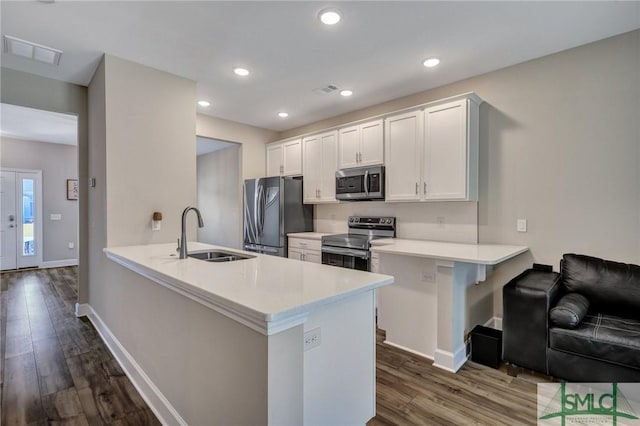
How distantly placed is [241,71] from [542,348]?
11.7 feet

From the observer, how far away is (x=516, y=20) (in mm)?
2334

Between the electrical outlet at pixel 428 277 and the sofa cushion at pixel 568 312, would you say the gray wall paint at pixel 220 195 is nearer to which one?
the electrical outlet at pixel 428 277

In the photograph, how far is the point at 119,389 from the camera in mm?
2164

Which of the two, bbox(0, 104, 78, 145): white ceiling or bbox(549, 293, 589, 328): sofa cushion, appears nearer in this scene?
bbox(549, 293, 589, 328): sofa cushion

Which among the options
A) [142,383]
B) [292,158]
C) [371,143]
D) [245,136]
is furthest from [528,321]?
[245,136]

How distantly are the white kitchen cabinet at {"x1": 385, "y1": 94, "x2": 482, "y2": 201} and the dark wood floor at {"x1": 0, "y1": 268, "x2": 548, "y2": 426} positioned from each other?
1.64 m

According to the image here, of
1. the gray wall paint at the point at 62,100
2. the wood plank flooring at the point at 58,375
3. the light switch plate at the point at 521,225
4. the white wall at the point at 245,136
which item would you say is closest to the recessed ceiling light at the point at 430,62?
the light switch plate at the point at 521,225

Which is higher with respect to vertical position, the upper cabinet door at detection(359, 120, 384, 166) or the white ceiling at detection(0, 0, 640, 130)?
the white ceiling at detection(0, 0, 640, 130)

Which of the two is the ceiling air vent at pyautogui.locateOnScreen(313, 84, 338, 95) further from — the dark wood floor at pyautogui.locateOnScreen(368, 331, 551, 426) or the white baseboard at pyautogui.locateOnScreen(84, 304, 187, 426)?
the white baseboard at pyautogui.locateOnScreen(84, 304, 187, 426)

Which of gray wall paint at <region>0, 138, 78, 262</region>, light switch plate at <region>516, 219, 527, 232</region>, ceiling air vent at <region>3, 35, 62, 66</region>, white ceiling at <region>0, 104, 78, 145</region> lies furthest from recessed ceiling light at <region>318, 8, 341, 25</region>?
gray wall paint at <region>0, 138, 78, 262</region>

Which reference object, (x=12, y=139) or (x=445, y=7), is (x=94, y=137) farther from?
(x=12, y=139)

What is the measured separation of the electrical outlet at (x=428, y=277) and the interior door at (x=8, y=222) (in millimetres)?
7925

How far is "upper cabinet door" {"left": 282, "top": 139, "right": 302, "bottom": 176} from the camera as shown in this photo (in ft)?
15.8

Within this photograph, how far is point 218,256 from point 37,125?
16.6 feet
